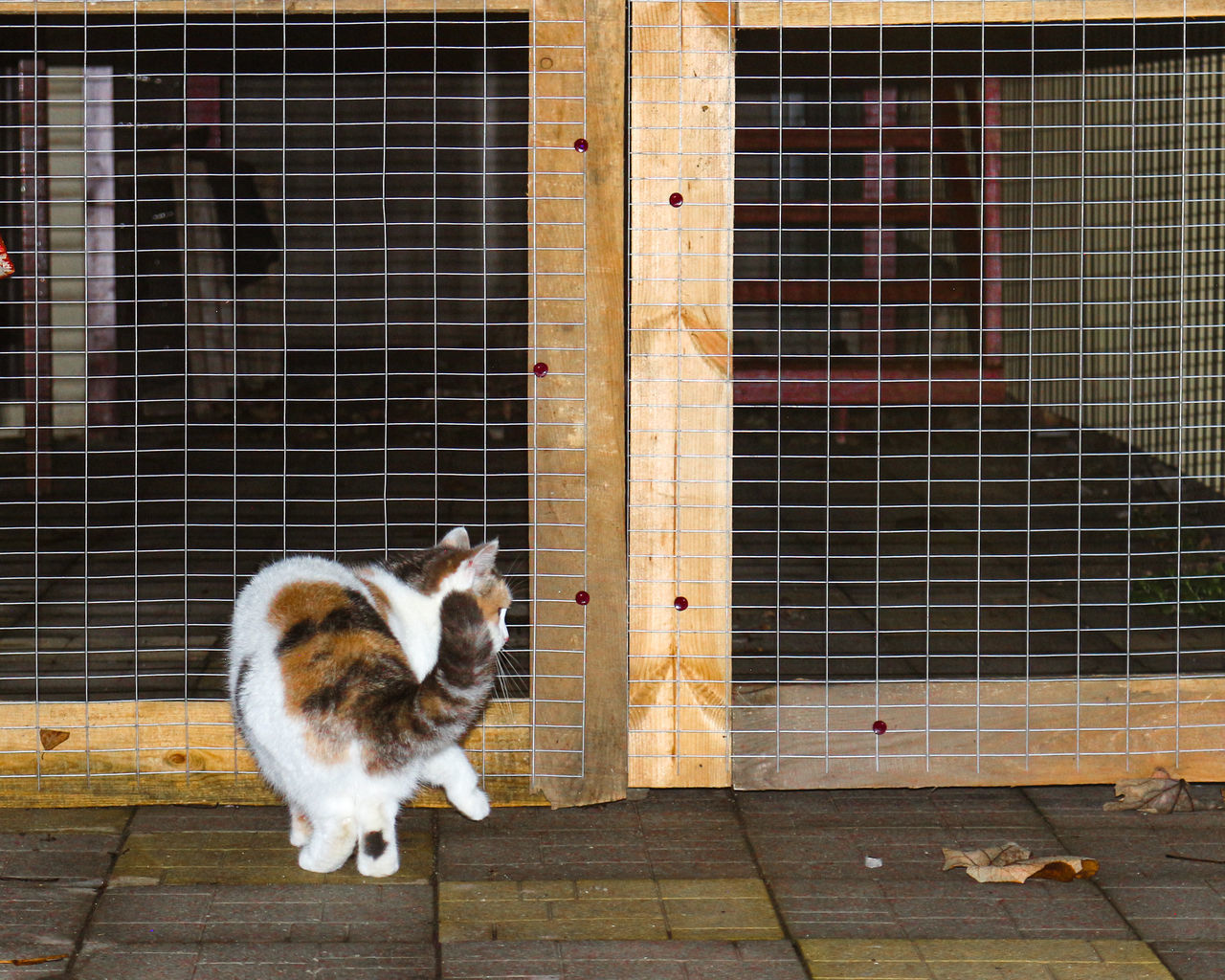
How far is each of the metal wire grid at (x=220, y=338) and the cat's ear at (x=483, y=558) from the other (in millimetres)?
464

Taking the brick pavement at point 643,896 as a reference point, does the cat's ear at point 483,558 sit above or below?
above

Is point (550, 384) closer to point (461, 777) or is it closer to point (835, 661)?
point (461, 777)

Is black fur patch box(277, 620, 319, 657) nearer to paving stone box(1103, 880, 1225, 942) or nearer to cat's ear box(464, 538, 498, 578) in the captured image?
cat's ear box(464, 538, 498, 578)

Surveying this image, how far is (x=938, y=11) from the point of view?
3881mm

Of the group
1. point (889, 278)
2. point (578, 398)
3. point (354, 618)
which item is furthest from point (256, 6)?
point (889, 278)

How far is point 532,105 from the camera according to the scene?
3873 millimetres

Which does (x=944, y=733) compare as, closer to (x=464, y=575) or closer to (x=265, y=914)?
(x=464, y=575)

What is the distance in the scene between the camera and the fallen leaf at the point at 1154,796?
4031 millimetres

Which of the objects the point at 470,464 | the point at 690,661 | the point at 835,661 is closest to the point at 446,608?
the point at 690,661

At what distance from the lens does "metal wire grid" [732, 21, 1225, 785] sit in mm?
4105

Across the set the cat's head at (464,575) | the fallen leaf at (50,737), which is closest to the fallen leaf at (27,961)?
the fallen leaf at (50,737)

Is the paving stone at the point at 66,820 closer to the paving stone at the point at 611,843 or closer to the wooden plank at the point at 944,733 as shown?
the paving stone at the point at 611,843

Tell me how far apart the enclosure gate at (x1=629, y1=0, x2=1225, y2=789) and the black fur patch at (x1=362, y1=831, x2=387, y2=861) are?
840mm

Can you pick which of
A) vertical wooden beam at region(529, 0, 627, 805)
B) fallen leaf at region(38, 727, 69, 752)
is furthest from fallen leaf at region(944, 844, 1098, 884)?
fallen leaf at region(38, 727, 69, 752)
